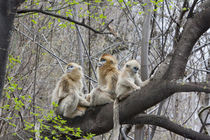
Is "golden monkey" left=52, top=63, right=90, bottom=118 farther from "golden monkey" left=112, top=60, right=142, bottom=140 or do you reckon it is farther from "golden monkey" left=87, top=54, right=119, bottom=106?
"golden monkey" left=112, top=60, right=142, bottom=140

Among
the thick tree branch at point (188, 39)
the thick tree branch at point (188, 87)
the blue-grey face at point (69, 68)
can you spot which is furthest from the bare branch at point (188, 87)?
the blue-grey face at point (69, 68)

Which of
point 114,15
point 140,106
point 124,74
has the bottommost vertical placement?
point 140,106

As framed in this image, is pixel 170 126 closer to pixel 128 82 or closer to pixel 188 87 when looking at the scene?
pixel 188 87

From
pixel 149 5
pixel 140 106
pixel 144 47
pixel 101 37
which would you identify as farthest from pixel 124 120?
pixel 101 37

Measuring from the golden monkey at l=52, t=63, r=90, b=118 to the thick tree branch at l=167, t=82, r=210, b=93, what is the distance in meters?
2.11

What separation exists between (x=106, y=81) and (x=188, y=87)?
106 inches

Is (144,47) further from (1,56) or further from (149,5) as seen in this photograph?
(1,56)

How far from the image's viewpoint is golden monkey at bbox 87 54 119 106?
556 cm

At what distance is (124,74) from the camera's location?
5512mm

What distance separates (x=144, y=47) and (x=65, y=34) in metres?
6.36

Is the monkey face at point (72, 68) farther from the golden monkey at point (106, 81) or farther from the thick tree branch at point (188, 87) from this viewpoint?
the thick tree branch at point (188, 87)

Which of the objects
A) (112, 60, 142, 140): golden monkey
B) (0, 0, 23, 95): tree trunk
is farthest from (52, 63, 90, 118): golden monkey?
(0, 0, 23, 95): tree trunk

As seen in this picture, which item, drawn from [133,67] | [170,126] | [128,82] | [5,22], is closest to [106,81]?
[133,67]

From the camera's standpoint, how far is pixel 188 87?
3.70 m
